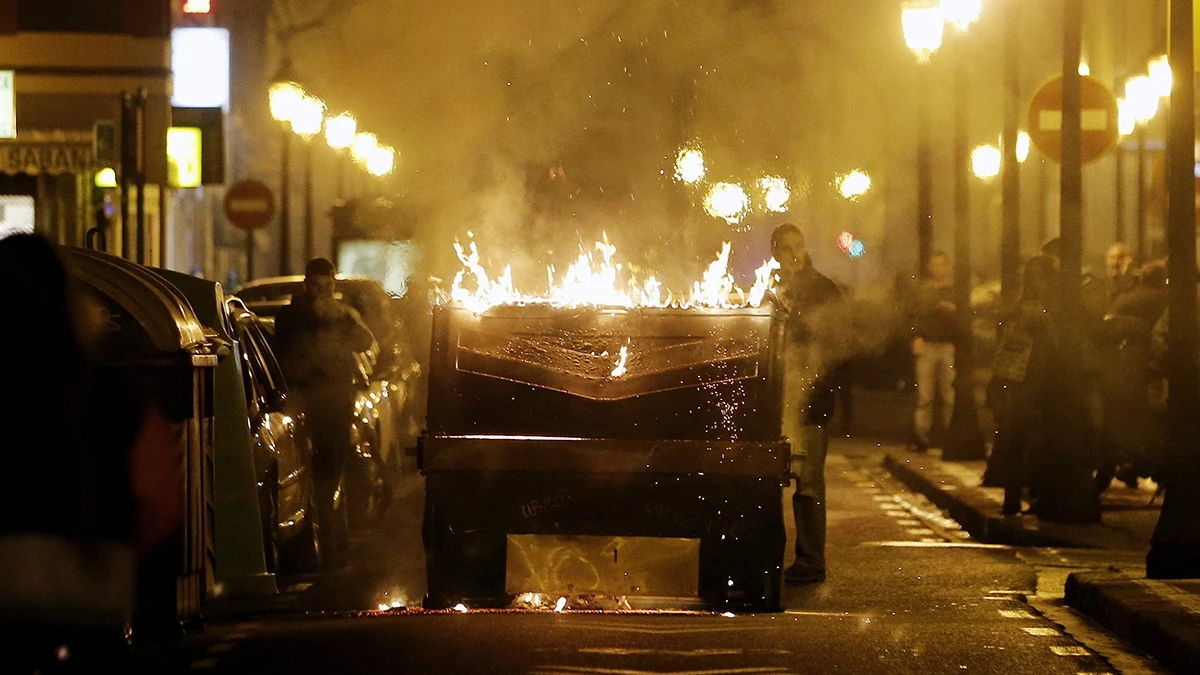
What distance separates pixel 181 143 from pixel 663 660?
38.0 feet

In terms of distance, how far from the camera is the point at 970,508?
1260 cm

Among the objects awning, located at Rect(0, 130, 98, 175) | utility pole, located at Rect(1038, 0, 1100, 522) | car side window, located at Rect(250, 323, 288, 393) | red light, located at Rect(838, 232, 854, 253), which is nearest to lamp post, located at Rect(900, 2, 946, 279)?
red light, located at Rect(838, 232, 854, 253)

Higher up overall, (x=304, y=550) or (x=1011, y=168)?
(x=1011, y=168)

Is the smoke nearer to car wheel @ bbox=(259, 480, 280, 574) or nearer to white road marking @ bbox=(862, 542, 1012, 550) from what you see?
A: white road marking @ bbox=(862, 542, 1012, 550)

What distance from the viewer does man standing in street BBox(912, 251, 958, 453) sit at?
1728cm

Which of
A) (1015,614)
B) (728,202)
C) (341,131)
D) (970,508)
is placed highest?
(341,131)

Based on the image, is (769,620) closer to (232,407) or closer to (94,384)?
(232,407)

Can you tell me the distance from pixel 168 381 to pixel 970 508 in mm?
7552

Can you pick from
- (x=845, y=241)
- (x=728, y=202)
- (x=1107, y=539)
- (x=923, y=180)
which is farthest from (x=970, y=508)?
(x=923, y=180)

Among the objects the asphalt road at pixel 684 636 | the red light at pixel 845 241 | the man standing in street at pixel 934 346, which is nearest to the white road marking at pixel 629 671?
the asphalt road at pixel 684 636

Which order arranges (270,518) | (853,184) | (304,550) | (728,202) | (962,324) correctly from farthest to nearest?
(962,324)
(853,184)
(728,202)
(304,550)
(270,518)

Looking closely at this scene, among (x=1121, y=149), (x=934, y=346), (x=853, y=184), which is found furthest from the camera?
(x=1121, y=149)

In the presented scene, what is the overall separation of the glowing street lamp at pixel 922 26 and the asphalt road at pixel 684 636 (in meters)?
6.14

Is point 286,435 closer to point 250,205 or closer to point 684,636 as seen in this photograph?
point 684,636
